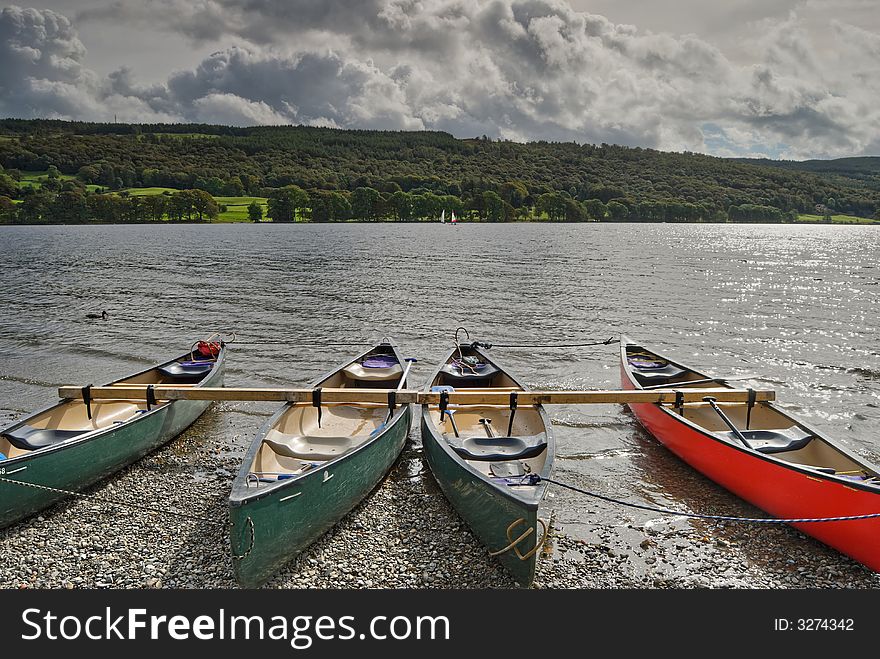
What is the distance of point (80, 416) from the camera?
12336 mm

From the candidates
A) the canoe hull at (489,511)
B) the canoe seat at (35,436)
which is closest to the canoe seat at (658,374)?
the canoe hull at (489,511)

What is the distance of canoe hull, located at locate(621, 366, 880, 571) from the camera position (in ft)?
27.3

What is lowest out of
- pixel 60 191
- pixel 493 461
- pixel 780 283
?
pixel 493 461

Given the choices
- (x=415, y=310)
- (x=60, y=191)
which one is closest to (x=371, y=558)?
(x=415, y=310)

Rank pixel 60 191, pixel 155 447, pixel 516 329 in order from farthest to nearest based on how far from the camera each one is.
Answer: pixel 60 191, pixel 516 329, pixel 155 447

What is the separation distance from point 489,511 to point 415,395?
3.77 m

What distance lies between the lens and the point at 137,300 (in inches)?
1336

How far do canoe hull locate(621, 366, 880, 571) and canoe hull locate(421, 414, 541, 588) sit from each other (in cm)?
394

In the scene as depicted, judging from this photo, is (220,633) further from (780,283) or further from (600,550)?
(780,283)

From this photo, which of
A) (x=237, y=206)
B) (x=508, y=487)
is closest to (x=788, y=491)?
(x=508, y=487)

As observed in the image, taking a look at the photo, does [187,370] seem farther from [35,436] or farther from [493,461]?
[493,461]

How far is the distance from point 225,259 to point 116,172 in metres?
143

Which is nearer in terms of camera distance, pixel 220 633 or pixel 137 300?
pixel 220 633

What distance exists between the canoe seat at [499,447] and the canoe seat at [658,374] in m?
→ 5.60
